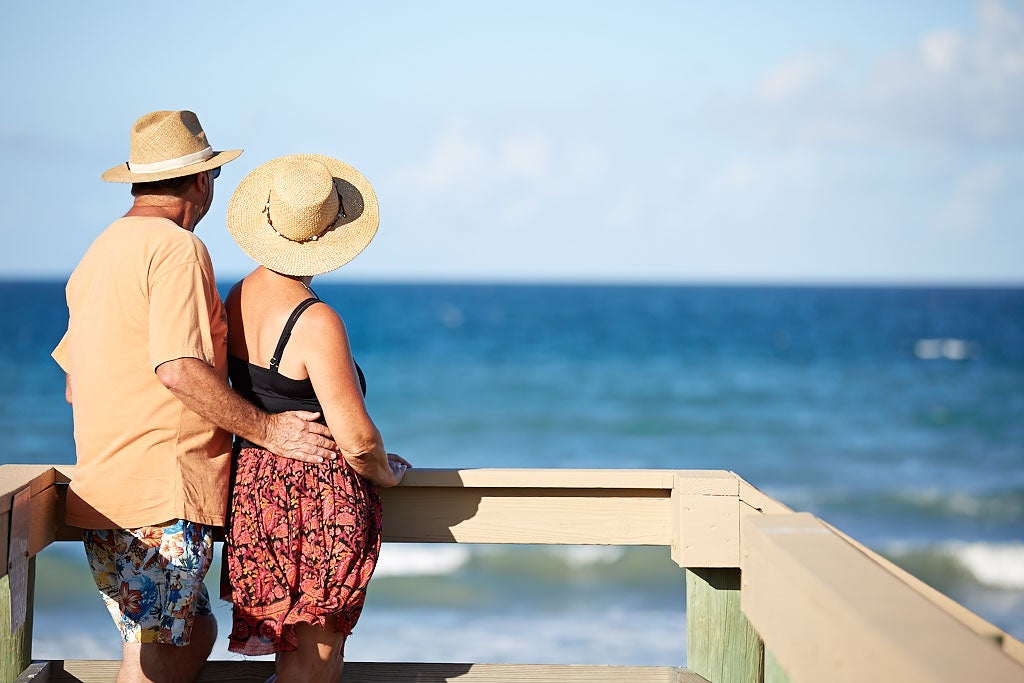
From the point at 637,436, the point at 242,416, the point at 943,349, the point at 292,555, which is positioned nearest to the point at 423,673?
the point at 292,555

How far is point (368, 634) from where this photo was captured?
22.2 ft

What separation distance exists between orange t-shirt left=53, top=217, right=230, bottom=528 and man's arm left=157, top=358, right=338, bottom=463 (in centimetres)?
4

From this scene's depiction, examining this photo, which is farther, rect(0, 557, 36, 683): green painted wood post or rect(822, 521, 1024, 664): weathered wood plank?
rect(0, 557, 36, 683): green painted wood post

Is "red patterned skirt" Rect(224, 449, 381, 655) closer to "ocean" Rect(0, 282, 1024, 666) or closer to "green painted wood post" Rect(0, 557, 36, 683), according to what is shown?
"green painted wood post" Rect(0, 557, 36, 683)

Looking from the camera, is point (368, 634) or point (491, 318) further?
point (491, 318)

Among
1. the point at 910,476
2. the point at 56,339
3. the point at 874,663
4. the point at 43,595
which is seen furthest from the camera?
the point at 56,339

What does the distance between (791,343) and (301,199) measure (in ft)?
94.6

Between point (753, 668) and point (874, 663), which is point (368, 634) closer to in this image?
point (753, 668)

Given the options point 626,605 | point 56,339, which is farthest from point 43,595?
point 56,339

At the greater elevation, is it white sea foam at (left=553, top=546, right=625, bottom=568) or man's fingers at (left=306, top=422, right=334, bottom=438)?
man's fingers at (left=306, top=422, right=334, bottom=438)

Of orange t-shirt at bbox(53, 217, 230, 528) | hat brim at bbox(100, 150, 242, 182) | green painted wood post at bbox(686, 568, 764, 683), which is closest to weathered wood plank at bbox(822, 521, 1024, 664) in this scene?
green painted wood post at bbox(686, 568, 764, 683)

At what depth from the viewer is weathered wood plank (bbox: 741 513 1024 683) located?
920mm

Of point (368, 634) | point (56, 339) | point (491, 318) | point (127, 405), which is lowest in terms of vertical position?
point (368, 634)

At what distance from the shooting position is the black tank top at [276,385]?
2.05 meters
